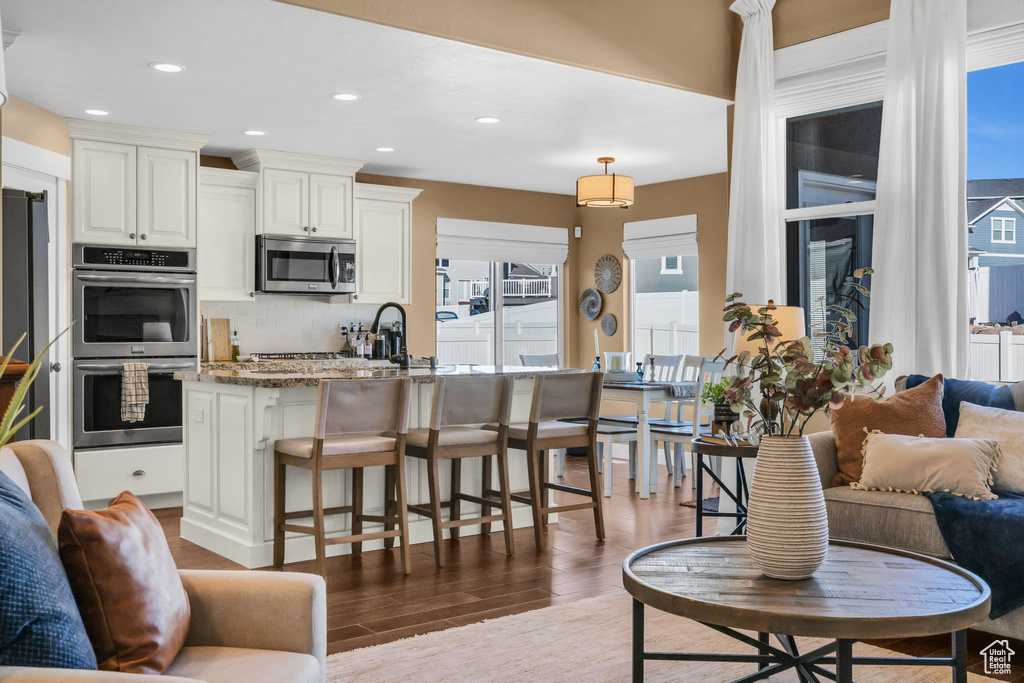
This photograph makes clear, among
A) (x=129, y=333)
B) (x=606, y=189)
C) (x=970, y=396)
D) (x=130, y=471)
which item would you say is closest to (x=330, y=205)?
(x=129, y=333)

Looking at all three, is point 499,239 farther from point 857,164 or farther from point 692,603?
point 692,603

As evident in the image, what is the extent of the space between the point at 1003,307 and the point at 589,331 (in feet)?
15.8

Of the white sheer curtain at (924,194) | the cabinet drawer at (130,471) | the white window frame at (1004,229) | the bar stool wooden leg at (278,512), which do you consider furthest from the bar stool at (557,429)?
the cabinet drawer at (130,471)

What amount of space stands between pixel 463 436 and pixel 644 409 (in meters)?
2.02

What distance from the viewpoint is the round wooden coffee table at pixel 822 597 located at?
188cm

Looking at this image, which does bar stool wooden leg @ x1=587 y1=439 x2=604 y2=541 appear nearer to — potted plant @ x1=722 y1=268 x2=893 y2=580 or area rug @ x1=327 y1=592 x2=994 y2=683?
area rug @ x1=327 y1=592 x2=994 y2=683

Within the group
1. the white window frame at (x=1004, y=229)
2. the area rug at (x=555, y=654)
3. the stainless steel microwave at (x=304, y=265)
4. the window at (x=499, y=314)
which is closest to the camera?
the area rug at (x=555, y=654)

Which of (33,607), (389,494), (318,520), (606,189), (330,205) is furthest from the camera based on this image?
(330,205)

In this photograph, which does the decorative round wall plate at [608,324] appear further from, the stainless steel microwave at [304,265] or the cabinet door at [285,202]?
the cabinet door at [285,202]

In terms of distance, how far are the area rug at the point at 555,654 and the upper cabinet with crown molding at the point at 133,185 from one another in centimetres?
389

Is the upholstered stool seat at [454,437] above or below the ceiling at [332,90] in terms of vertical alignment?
below

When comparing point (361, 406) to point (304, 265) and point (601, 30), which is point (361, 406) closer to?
point (601, 30)

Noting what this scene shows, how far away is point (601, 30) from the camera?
4.59 meters

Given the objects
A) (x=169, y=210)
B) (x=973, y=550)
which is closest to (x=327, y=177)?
(x=169, y=210)
